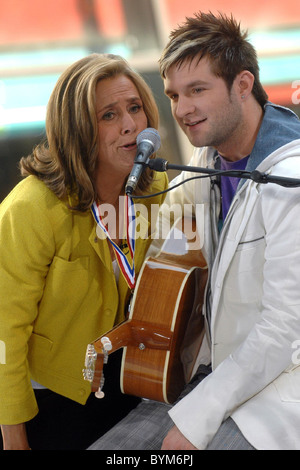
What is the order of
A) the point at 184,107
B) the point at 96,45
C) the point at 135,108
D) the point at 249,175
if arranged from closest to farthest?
1. the point at 249,175
2. the point at 184,107
3. the point at 135,108
4. the point at 96,45

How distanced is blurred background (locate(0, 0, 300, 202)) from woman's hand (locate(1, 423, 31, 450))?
1830 mm

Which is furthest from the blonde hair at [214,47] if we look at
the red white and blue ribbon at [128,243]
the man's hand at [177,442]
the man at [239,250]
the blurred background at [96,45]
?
the blurred background at [96,45]

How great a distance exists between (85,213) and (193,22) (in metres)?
0.70

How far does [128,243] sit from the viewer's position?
1.88 m

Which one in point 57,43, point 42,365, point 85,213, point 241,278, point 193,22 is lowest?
point 42,365

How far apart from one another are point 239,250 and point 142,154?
1.35 ft

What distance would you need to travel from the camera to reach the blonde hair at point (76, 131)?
1.69 m

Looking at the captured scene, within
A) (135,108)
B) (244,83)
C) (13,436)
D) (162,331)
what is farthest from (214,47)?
(13,436)

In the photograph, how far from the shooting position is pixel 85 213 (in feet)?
5.79

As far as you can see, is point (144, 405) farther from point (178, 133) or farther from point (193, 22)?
point (178, 133)

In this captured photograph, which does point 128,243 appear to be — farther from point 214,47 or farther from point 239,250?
point 214,47

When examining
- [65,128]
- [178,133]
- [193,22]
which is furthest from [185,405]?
[178,133]

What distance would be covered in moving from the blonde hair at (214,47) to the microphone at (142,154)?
30cm

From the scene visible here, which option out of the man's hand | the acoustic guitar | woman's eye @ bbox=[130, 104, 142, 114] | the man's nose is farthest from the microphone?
the man's hand
